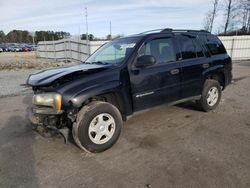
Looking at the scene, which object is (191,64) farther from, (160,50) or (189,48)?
(160,50)

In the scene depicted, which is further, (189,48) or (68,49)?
(68,49)

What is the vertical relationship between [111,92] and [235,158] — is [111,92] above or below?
above

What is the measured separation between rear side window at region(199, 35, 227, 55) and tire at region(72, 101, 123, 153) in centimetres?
306

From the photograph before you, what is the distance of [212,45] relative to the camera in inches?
230

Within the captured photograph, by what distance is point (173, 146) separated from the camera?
3988 mm

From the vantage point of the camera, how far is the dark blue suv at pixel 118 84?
11.8 ft

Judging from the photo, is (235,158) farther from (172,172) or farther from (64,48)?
(64,48)

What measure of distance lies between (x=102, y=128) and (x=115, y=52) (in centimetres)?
165

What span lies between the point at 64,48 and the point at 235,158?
19.6m

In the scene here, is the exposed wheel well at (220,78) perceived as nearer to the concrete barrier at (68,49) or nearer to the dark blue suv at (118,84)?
the dark blue suv at (118,84)

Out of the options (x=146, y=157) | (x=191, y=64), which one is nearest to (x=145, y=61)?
(x=191, y=64)

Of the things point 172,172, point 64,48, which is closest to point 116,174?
point 172,172

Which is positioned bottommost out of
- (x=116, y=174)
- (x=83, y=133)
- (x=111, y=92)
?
(x=116, y=174)

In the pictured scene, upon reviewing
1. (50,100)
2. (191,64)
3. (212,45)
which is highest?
(212,45)
